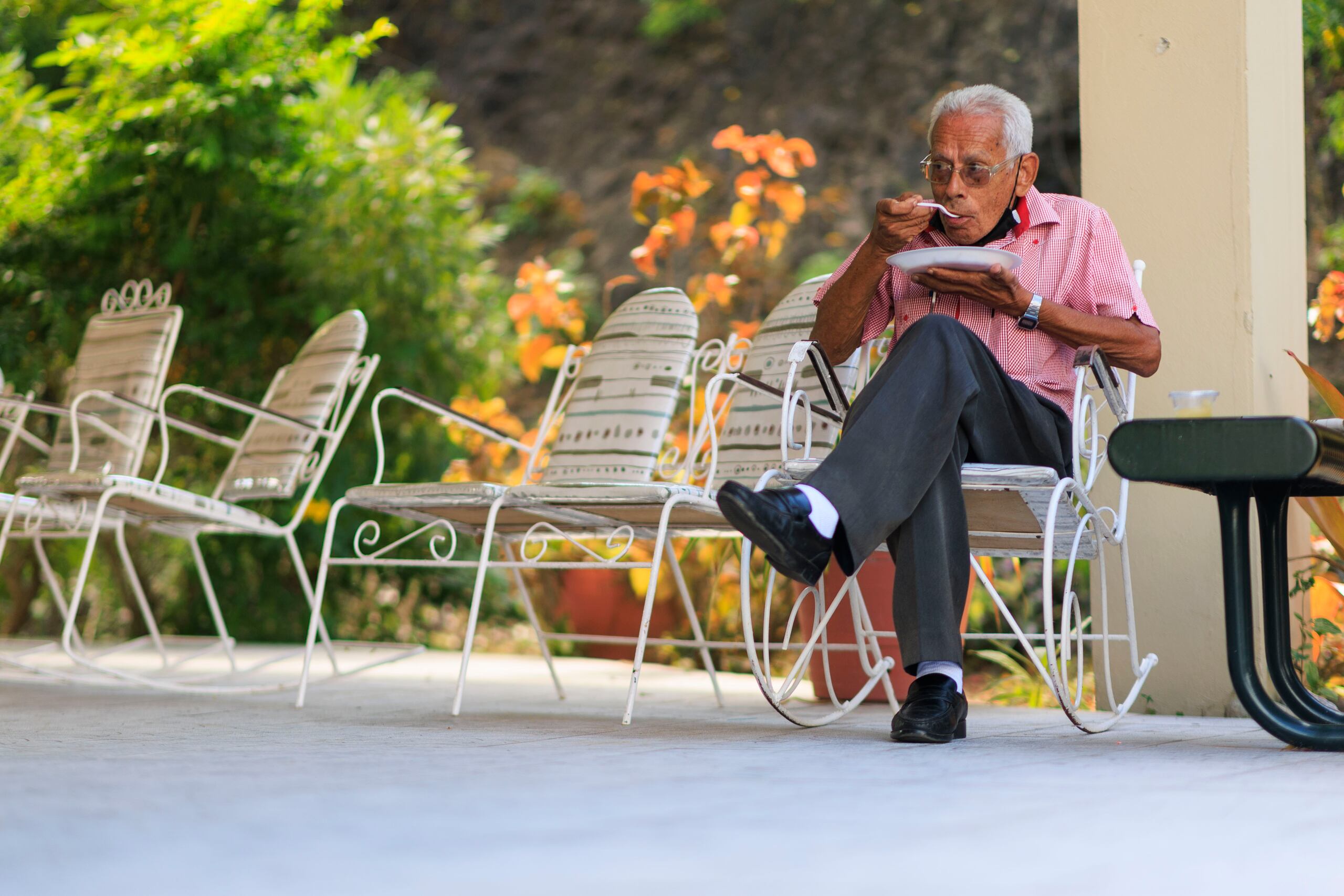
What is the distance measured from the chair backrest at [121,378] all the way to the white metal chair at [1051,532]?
2140 millimetres

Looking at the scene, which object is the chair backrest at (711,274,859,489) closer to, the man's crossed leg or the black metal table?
the man's crossed leg

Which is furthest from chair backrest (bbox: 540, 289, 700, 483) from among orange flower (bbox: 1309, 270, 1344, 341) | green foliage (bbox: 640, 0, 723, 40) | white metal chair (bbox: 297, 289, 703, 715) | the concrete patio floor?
green foliage (bbox: 640, 0, 723, 40)

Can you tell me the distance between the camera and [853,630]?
129 inches

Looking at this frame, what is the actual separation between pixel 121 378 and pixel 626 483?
6.61ft

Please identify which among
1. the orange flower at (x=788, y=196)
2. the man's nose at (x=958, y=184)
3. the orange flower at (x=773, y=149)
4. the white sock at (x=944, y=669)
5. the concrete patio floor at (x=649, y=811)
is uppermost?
the orange flower at (x=773, y=149)

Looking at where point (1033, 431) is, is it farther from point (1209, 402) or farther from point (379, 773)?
point (379, 773)

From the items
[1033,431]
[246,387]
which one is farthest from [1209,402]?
[246,387]

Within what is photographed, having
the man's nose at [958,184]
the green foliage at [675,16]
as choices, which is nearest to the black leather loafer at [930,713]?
the man's nose at [958,184]

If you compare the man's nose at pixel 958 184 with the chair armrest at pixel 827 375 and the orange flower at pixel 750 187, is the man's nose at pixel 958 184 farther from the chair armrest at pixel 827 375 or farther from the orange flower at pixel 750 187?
the orange flower at pixel 750 187

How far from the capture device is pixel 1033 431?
92.7 inches

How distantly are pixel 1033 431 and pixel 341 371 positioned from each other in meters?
1.95

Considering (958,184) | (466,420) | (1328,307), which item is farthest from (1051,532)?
(1328,307)

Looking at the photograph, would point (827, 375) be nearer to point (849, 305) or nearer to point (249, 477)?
point (849, 305)

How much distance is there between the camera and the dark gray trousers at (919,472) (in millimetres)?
2074
